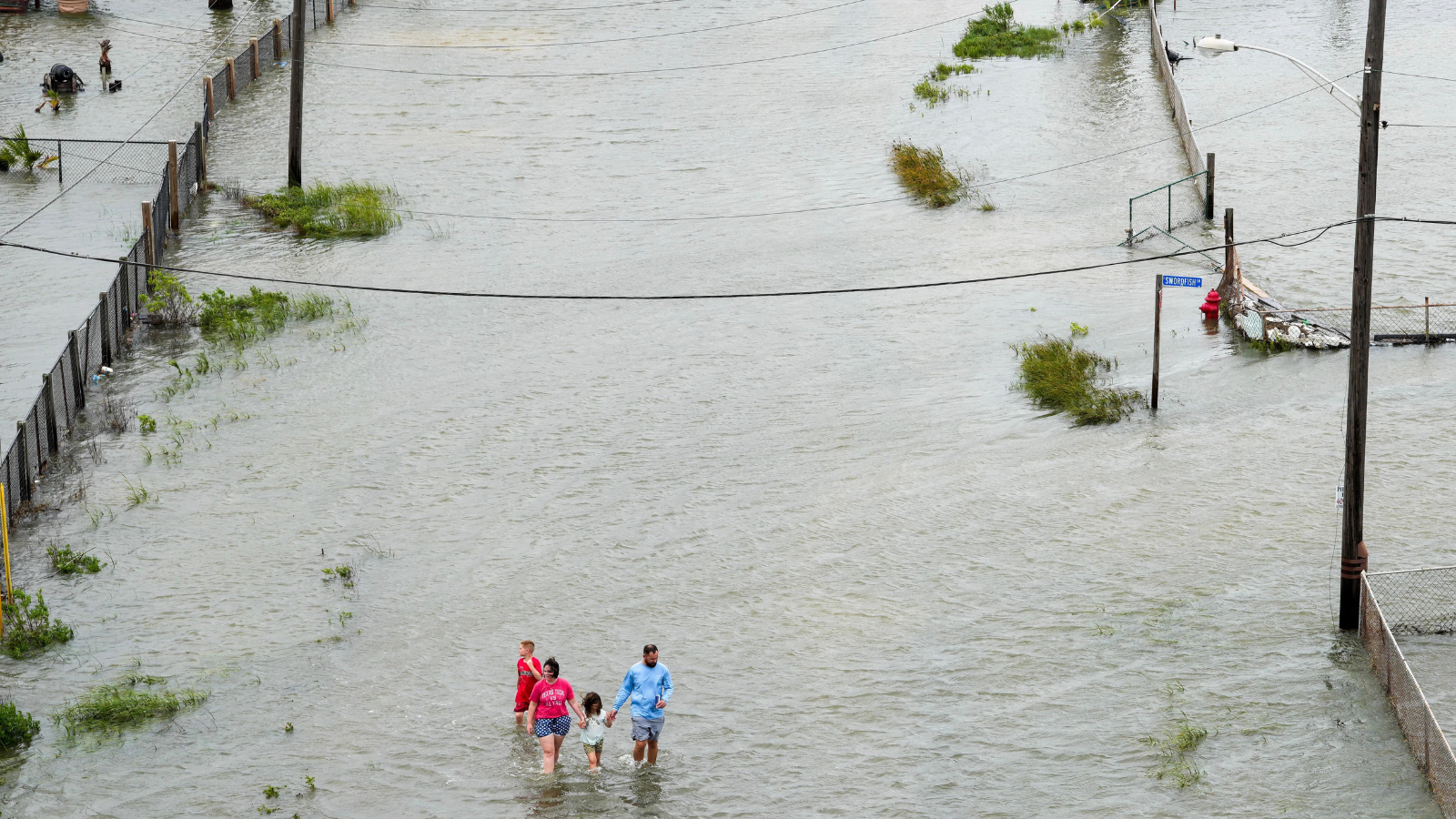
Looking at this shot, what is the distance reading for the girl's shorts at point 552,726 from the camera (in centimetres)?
1588

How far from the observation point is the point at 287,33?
57281mm

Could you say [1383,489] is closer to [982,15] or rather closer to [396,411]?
[396,411]

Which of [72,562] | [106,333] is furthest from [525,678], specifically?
[106,333]

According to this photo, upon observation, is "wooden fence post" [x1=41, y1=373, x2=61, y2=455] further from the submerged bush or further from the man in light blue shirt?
the man in light blue shirt

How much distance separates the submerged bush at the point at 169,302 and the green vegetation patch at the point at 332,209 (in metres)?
5.77

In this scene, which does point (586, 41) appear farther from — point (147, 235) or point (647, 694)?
point (647, 694)

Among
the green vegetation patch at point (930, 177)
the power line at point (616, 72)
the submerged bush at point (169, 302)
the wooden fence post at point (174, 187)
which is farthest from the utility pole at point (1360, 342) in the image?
the power line at point (616, 72)

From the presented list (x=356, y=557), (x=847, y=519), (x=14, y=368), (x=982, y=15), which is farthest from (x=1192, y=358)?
(x=982, y=15)

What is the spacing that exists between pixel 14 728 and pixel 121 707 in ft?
3.89

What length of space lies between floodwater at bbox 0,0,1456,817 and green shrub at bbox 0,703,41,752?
32cm

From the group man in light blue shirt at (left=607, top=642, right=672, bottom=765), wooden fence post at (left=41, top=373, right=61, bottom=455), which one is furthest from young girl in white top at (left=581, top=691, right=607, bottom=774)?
wooden fence post at (left=41, top=373, right=61, bottom=455)

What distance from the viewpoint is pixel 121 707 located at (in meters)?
17.5

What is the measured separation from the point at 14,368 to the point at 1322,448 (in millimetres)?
23238

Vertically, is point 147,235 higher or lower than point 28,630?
higher
